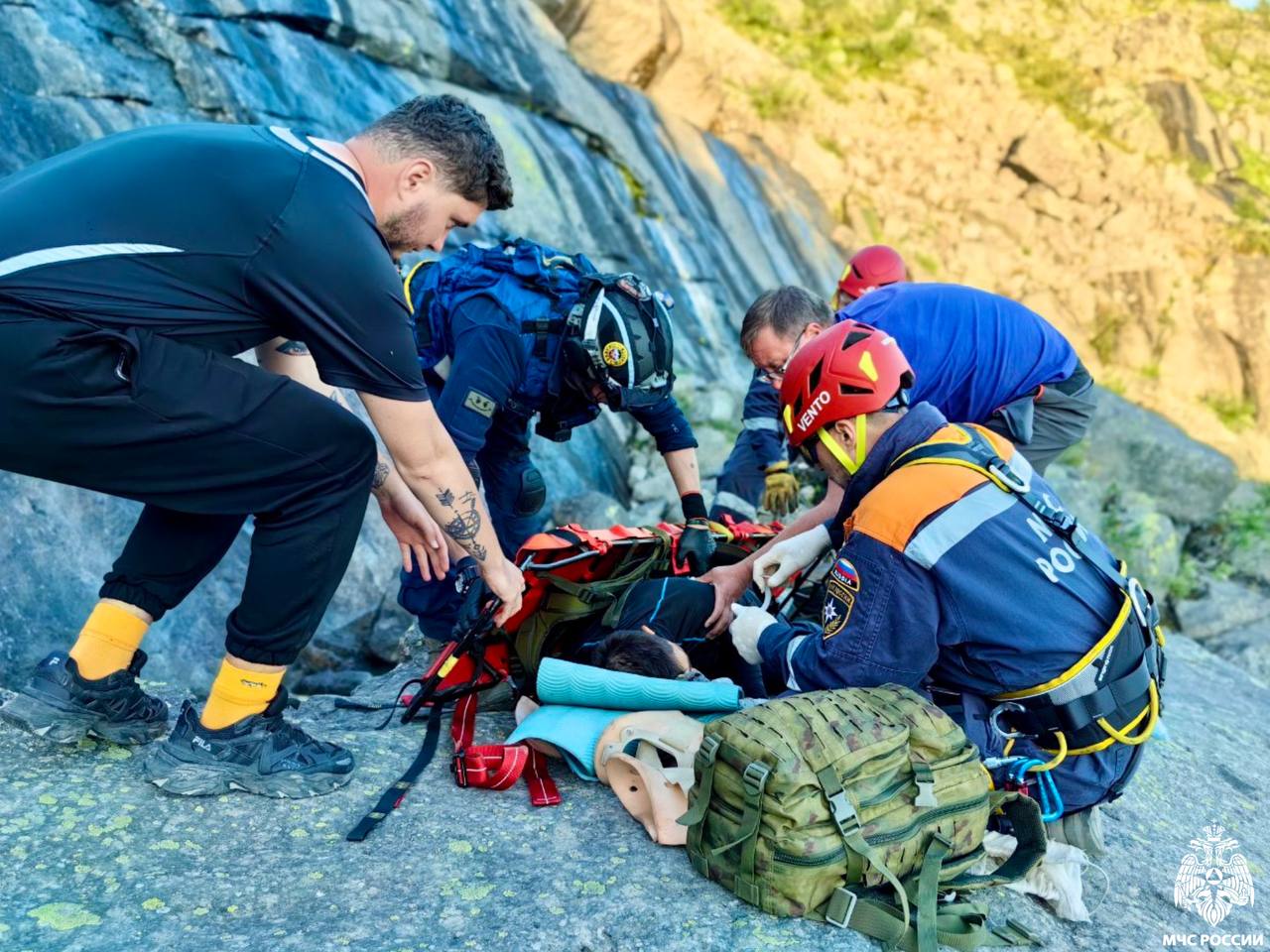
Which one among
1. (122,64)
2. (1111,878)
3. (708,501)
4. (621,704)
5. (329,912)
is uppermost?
(1111,878)

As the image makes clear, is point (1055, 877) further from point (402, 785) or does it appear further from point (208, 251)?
point (208, 251)

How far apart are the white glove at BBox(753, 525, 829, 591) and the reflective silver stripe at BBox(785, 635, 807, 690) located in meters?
0.58

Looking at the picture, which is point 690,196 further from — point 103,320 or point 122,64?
point 103,320

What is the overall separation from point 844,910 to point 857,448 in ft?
4.66

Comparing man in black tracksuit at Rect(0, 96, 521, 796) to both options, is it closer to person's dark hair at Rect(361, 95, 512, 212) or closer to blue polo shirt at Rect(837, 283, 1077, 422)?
person's dark hair at Rect(361, 95, 512, 212)

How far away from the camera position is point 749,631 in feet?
11.5

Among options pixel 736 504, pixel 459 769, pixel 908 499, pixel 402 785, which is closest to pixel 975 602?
pixel 908 499

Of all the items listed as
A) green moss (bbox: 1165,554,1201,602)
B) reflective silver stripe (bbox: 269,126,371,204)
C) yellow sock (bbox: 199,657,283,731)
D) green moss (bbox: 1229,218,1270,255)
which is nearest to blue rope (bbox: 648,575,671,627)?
yellow sock (bbox: 199,657,283,731)

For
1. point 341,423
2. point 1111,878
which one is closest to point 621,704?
point 341,423

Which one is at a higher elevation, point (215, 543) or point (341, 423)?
point (341, 423)

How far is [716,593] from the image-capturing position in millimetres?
3955

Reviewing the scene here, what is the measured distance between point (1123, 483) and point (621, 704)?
11.9 metres

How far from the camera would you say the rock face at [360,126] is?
5133 millimetres

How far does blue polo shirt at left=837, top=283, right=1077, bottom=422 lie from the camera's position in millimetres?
4637
